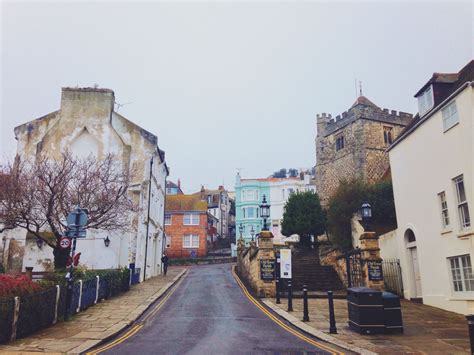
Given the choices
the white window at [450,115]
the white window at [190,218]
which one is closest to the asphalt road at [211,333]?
the white window at [450,115]

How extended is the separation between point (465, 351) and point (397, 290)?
10804mm

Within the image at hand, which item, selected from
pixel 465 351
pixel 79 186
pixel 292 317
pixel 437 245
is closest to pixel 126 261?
pixel 79 186

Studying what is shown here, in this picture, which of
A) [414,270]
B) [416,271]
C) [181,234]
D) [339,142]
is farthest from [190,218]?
[416,271]

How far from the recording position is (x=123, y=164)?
25.6 metres

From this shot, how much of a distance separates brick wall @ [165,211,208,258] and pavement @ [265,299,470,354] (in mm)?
37313

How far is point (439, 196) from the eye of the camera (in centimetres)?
1548

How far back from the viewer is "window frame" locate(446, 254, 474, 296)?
13.5m

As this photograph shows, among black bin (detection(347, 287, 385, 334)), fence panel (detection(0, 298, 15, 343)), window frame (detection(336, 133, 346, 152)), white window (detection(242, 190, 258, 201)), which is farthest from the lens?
white window (detection(242, 190, 258, 201))

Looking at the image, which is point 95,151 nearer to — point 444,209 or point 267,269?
point 267,269

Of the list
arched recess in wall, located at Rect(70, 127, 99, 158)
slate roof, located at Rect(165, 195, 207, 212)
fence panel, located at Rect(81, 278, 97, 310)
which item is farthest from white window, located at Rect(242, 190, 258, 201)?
fence panel, located at Rect(81, 278, 97, 310)

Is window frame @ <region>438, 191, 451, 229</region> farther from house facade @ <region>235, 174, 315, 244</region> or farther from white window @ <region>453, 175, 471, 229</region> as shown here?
house facade @ <region>235, 174, 315, 244</region>

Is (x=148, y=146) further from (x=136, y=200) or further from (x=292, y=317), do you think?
(x=292, y=317)

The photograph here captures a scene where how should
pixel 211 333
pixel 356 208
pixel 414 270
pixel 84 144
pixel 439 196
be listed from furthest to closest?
1. pixel 356 208
2. pixel 84 144
3. pixel 414 270
4. pixel 439 196
5. pixel 211 333

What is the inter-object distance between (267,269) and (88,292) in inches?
308
